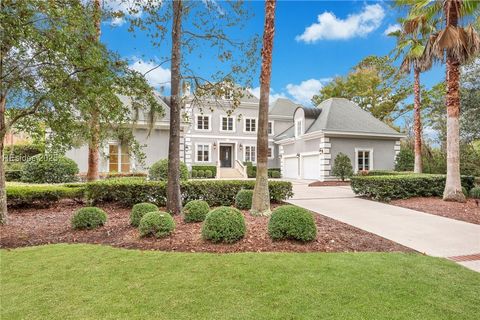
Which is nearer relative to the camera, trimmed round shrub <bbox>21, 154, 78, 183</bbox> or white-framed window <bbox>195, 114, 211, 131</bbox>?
trimmed round shrub <bbox>21, 154, 78, 183</bbox>

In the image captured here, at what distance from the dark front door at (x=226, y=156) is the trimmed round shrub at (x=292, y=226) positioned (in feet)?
79.7

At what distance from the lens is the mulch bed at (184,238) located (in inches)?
206

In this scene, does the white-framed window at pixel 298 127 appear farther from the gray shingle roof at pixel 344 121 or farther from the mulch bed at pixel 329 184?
the mulch bed at pixel 329 184

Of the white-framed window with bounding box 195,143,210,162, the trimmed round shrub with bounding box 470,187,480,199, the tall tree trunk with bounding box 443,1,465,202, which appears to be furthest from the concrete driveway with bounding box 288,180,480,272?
the white-framed window with bounding box 195,143,210,162

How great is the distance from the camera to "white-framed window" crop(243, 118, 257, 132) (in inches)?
1170

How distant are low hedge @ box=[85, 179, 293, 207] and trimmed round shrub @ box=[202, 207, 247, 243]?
12.8ft

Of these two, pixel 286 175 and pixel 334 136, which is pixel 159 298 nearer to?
pixel 334 136

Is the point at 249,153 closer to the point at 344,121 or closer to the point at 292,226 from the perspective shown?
the point at 344,121

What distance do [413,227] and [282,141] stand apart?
1947 centimetres

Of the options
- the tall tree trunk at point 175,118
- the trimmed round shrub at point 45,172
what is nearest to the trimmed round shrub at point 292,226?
the tall tree trunk at point 175,118

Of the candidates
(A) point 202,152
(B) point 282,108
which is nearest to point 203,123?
(A) point 202,152

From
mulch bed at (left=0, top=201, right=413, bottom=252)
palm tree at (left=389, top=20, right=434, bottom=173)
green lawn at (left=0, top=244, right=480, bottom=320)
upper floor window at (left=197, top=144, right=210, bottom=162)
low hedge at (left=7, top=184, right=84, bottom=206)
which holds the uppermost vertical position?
palm tree at (left=389, top=20, right=434, bottom=173)

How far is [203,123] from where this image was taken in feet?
93.1

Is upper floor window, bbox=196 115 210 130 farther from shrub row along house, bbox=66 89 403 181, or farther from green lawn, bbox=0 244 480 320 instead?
green lawn, bbox=0 244 480 320
